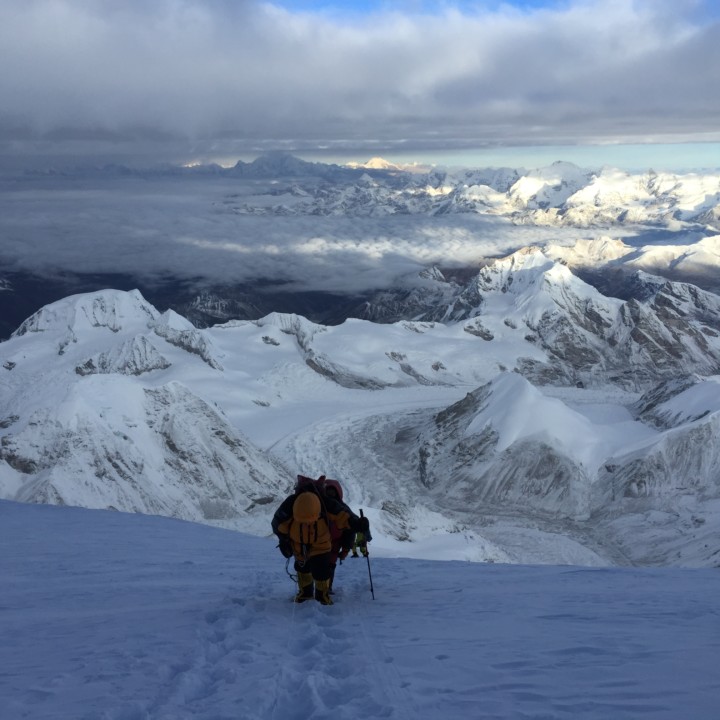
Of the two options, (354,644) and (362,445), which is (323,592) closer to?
(354,644)

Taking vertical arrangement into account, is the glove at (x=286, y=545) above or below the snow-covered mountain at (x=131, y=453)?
above

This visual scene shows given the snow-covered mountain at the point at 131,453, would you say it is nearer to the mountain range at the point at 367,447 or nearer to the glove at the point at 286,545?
the mountain range at the point at 367,447

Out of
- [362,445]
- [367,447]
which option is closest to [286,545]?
[367,447]

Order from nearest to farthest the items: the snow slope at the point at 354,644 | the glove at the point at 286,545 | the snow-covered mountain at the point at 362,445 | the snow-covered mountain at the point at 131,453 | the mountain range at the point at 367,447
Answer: the snow slope at the point at 354,644 → the glove at the point at 286,545 → the snow-covered mountain at the point at 131,453 → the mountain range at the point at 367,447 → the snow-covered mountain at the point at 362,445

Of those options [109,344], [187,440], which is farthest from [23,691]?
[109,344]

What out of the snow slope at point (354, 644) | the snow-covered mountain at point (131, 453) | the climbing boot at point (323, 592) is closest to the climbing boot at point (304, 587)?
the climbing boot at point (323, 592)

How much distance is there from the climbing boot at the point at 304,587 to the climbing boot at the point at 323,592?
0.16m

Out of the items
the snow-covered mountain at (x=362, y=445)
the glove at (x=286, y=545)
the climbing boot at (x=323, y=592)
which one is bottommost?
the snow-covered mountain at (x=362, y=445)

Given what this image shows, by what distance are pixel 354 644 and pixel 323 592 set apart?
3288mm

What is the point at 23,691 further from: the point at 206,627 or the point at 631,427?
the point at 631,427

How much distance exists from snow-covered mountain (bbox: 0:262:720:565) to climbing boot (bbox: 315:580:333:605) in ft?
152

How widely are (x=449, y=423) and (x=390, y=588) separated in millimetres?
102970

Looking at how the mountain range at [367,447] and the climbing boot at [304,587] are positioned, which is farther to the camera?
the mountain range at [367,447]

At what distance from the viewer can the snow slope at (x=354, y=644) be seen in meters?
9.00
